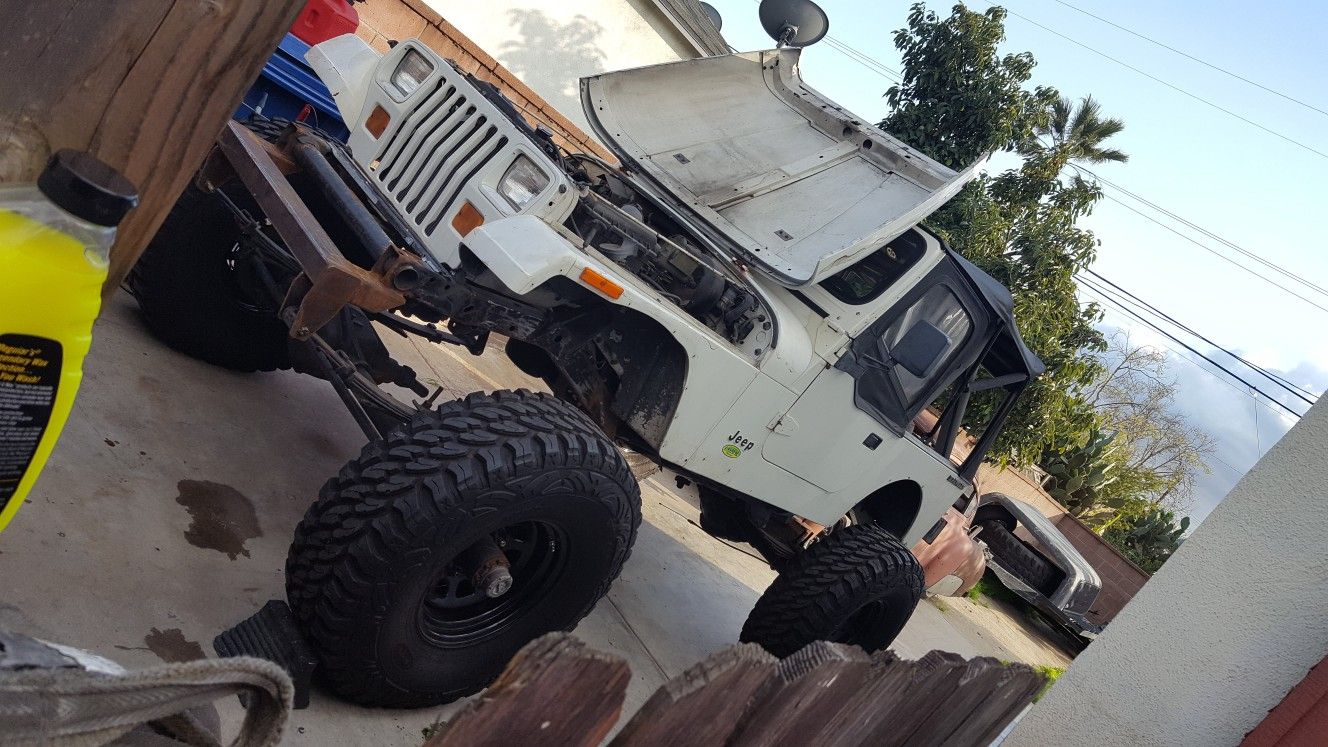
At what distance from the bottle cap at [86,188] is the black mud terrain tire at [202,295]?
2.89 m

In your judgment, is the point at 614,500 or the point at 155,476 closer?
the point at 614,500

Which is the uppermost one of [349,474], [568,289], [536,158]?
[536,158]

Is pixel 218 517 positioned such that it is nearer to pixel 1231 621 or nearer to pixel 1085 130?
pixel 1231 621

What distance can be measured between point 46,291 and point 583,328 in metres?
2.55

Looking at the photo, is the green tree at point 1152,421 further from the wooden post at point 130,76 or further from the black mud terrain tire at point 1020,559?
the wooden post at point 130,76

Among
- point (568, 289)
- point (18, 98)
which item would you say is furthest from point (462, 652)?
point (18, 98)

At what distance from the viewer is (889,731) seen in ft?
8.57

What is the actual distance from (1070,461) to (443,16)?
43.2 feet

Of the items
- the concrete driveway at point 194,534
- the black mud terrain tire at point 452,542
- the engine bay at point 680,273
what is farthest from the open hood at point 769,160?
the concrete driveway at point 194,534

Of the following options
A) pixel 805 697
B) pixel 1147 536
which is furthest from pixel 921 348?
pixel 1147 536

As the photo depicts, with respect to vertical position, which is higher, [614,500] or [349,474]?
[614,500]

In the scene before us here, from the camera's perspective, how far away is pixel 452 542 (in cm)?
285

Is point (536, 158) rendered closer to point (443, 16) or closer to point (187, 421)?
point (187, 421)

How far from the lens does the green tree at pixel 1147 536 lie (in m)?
Answer: 17.8
